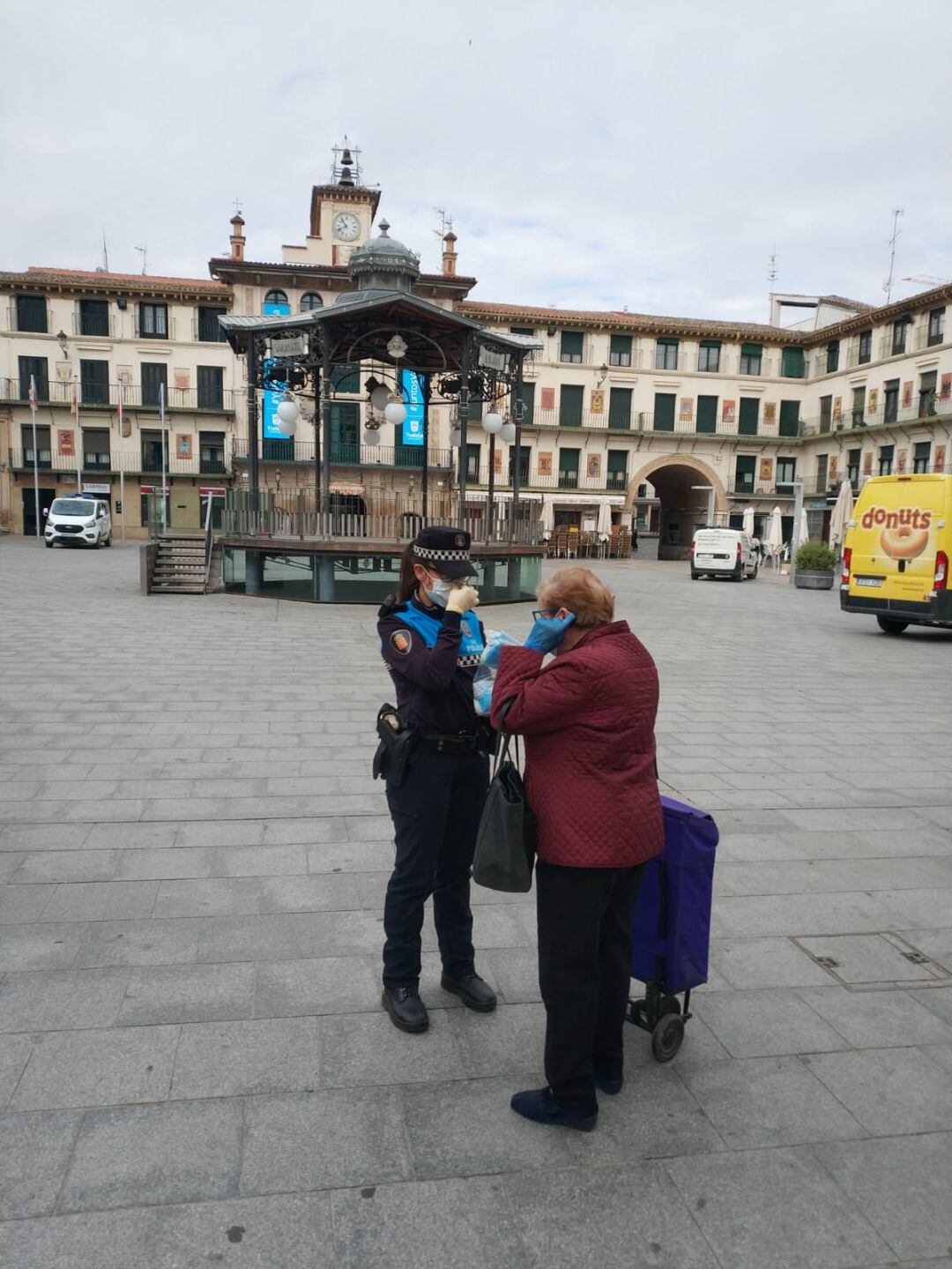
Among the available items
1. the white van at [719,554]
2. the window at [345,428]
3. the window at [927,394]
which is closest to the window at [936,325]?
the window at [927,394]

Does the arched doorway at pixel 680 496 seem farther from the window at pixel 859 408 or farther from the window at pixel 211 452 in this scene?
the window at pixel 211 452

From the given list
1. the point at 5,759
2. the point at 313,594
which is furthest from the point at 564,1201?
the point at 313,594

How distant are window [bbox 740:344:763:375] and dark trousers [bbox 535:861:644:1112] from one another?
1935 inches

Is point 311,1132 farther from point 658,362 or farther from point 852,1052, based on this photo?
point 658,362

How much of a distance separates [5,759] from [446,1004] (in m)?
4.16

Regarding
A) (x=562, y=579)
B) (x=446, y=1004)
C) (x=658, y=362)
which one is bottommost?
(x=446, y=1004)

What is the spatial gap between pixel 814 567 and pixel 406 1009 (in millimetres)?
24652

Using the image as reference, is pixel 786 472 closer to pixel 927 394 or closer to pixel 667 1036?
pixel 927 394

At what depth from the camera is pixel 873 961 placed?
12.0ft

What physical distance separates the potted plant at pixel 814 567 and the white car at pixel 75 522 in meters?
23.5

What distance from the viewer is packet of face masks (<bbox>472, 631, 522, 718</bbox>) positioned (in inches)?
108

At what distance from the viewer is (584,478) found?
1842 inches

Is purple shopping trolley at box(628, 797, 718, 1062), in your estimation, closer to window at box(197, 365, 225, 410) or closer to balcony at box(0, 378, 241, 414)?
balcony at box(0, 378, 241, 414)

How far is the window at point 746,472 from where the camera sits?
158 feet
